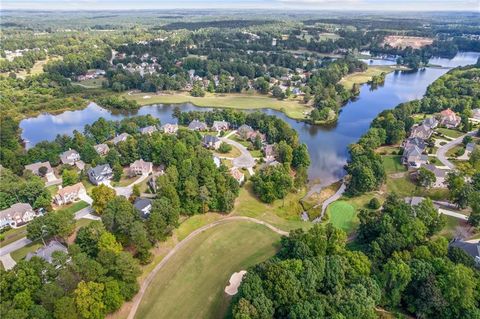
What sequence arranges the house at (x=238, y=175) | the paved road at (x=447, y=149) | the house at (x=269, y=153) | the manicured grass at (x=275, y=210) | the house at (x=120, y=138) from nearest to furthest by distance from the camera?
the manicured grass at (x=275, y=210), the house at (x=238, y=175), the paved road at (x=447, y=149), the house at (x=269, y=153), the house at (x=120, y=138)

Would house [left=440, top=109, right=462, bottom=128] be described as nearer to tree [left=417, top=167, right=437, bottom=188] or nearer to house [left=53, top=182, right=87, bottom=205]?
tree [left=417, top=167, right=437, bottom=188]

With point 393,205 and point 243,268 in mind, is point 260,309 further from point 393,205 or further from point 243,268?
point 393,205

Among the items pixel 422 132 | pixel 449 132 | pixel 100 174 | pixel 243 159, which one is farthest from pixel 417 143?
pixel 100 174

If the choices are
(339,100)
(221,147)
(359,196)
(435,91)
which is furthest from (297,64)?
(359,196)

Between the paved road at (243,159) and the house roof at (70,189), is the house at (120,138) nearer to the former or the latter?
the house roof at (70,189)

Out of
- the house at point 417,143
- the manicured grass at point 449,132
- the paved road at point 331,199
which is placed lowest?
the paved road at point 331,199

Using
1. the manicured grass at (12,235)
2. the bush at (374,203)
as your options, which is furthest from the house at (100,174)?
the bush at (374,203)

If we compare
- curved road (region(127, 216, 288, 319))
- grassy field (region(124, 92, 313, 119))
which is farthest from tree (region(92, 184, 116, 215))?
grassy field (region(124, 92, 313, 119))
